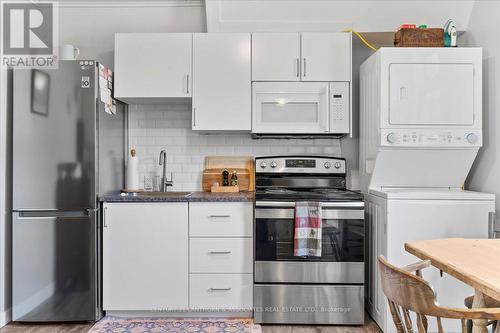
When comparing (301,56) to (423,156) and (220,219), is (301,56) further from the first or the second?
(220,219)

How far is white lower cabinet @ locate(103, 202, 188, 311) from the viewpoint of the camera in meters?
2.80

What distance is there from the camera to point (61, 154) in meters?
2.68

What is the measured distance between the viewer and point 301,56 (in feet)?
9.91

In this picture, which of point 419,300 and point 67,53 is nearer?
point 419,300

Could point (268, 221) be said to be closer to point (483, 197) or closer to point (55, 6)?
point (483, 197)

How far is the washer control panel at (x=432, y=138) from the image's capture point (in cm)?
268

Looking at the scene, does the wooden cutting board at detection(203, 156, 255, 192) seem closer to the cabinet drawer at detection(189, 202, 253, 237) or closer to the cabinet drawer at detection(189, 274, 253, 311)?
the cabinet drawer at detection(189, 202, 253, 237)

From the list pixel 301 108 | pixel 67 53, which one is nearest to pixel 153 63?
pixel 67 53

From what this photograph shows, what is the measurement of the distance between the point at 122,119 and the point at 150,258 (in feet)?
4.03

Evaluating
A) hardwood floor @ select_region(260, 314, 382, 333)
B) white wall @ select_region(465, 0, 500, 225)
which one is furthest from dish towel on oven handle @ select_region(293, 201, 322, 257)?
white wall @ select_region(465, 0, 500, 225)

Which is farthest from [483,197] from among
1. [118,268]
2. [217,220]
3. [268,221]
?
[118,268]

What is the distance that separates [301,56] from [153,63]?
3.73 feet

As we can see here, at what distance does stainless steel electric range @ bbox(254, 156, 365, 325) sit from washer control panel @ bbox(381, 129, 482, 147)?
1.53 ft

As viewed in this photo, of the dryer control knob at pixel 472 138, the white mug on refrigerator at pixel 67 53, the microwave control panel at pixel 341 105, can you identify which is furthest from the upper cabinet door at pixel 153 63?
the dryer control knob at pixel 472 138
